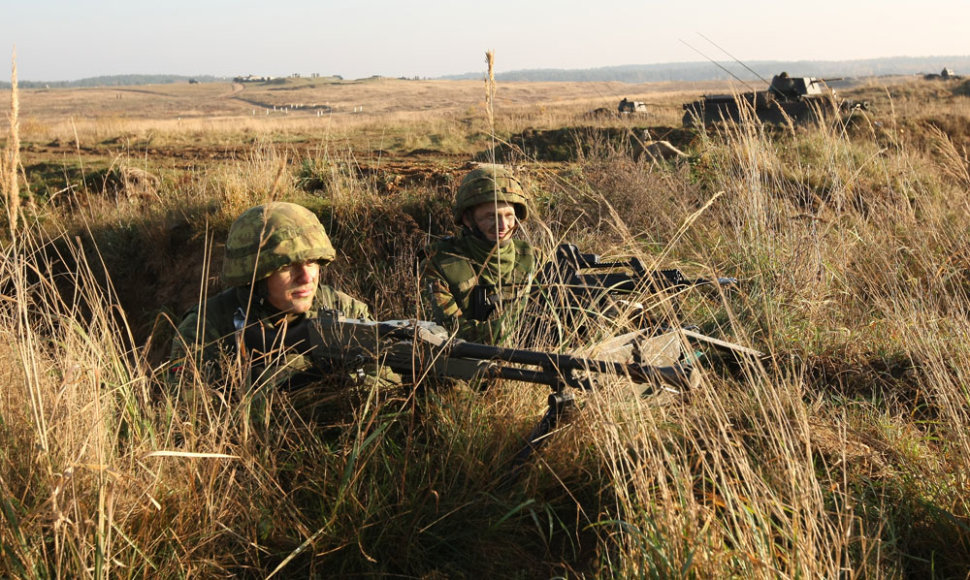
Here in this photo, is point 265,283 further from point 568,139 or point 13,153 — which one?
point 568,139

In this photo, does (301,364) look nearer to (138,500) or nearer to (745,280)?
(138,500)

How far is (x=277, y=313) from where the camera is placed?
310cm

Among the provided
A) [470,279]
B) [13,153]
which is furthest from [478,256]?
[13,153]

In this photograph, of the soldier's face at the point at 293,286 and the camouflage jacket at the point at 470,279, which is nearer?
the soldier's face at the point at 293,286

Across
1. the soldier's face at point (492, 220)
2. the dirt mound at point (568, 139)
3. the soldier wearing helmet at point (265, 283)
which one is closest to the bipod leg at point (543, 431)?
the soldier wearing helmet at point (265, 283)

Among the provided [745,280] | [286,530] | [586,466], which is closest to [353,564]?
[286,530]

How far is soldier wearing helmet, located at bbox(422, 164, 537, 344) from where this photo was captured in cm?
375

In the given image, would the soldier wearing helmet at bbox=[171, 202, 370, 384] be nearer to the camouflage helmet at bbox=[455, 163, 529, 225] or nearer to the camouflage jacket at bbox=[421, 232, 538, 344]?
the camouflage jacket at bbox=[421, 232, 538, 344]

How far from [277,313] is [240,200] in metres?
3.87

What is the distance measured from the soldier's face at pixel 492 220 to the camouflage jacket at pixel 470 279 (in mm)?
69

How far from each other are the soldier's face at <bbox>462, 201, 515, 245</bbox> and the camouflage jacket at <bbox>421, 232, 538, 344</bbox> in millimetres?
69

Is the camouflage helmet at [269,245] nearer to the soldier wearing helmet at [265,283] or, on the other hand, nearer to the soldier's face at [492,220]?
the soldier wearing helmet at [265,283]

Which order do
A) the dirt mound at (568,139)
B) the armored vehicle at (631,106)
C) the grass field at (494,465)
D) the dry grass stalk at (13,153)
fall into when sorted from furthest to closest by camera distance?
the armored vehicle at (631,106) → the dirt mound at (568,139) → the dry grass stalk at (13,153) → the grass field at (494,465)

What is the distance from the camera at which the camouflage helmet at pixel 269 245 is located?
290cm
